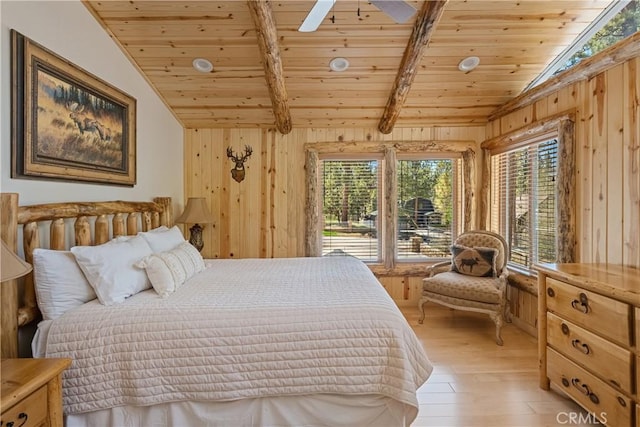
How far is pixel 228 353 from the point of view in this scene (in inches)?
64.3

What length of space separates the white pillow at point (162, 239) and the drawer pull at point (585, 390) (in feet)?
9.94

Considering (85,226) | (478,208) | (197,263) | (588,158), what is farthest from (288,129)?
(588,158)

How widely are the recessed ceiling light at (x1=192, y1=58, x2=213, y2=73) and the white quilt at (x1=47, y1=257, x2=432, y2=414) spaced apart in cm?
242

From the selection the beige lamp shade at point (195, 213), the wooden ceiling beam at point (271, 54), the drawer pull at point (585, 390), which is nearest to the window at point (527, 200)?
the drawer pull at point (585, 390)

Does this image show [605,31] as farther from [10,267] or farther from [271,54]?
[10,267]

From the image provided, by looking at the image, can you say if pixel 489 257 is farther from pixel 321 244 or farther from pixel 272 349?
pixel 272 349

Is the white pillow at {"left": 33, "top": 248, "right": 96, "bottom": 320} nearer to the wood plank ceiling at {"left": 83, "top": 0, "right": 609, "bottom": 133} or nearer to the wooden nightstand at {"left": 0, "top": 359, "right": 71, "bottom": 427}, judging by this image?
the wooden nightstand at {"left": 0, "top": 359, "right": 71, "bottom": 427}

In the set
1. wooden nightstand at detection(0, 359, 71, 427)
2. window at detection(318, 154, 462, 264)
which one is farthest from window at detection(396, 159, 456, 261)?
wooden nightstand at detection(0, 359, 71, 427)

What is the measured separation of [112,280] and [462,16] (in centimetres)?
330

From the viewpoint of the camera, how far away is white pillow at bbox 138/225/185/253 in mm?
2465

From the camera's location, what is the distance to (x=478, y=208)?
3.99 metres

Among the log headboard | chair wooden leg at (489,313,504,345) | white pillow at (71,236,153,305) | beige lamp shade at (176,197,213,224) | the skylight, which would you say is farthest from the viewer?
beige lamp shade at (176,197,213,224)

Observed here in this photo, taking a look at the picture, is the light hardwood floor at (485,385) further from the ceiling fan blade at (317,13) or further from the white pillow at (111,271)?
the ceiling fan blade at (317,13)

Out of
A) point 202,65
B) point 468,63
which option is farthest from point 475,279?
point 202,65
